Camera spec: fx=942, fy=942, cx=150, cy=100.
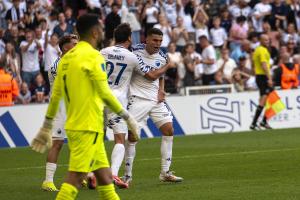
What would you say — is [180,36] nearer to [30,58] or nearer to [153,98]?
[30,58]

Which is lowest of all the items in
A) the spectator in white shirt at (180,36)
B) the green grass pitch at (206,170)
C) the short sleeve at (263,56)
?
the green grass pitch at (206,170)

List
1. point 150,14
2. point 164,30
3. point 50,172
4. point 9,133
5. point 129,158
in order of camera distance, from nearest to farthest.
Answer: point 50,172
point 129,158
point 9,133
point 164,30
point 150,14

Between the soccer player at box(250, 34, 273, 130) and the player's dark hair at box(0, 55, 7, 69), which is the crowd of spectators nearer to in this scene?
the player's dark hair at box(0, 55, 7, 69)

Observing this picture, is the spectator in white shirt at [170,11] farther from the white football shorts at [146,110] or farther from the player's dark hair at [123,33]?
the player's dark hair at [123,33]

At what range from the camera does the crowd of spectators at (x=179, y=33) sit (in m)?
26.0

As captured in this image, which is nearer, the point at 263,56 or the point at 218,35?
the point at 263,56

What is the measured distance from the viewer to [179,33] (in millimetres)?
28797

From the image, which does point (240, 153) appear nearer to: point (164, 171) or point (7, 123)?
point (164, 171)

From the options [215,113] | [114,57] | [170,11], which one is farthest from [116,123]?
[170,11]

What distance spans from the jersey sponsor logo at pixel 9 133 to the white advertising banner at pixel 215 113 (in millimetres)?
421

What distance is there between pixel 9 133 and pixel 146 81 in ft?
31.6

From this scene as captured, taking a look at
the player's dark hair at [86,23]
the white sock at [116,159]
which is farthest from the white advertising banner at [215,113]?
the player's dark hair at [86,23]

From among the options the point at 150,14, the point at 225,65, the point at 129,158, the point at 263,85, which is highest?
the point at 150,14

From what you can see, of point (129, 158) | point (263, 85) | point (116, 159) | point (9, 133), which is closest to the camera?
point (116, 159)
